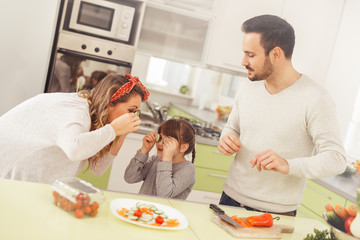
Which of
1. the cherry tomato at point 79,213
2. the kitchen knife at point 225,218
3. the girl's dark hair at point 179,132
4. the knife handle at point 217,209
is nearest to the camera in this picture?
the cherry tomato at point 79,213

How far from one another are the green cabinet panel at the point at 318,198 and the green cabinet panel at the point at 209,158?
2.25 ft

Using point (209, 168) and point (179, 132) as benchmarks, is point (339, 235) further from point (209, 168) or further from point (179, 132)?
point (209, 168)

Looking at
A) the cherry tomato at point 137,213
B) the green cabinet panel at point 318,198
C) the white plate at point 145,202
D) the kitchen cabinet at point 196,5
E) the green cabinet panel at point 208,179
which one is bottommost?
the green cabinet panel at point 208,179

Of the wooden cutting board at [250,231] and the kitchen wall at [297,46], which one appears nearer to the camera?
the wooden cutting board at [250,231]

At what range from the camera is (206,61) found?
3707 millimetres

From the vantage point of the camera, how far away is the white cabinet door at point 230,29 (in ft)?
11.9

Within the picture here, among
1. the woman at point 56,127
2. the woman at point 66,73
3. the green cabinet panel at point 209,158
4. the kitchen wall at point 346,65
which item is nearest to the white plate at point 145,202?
the woman at point 56,127

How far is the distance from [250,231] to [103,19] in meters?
2.35

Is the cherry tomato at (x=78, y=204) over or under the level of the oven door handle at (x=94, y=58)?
under

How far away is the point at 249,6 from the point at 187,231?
107 inches

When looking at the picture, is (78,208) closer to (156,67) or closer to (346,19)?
(346,19)

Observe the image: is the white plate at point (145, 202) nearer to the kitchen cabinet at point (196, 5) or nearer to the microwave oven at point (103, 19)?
the microwave oven at point (103, 19)

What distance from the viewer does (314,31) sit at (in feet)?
12.8

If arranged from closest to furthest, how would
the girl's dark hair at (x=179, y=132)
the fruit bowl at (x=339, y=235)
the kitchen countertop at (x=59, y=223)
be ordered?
the kitchen countertop at (x=59, y=223)
the fruit bowl at (x=339, y=235)
the girl's dark hair at (x=179, y=132)
